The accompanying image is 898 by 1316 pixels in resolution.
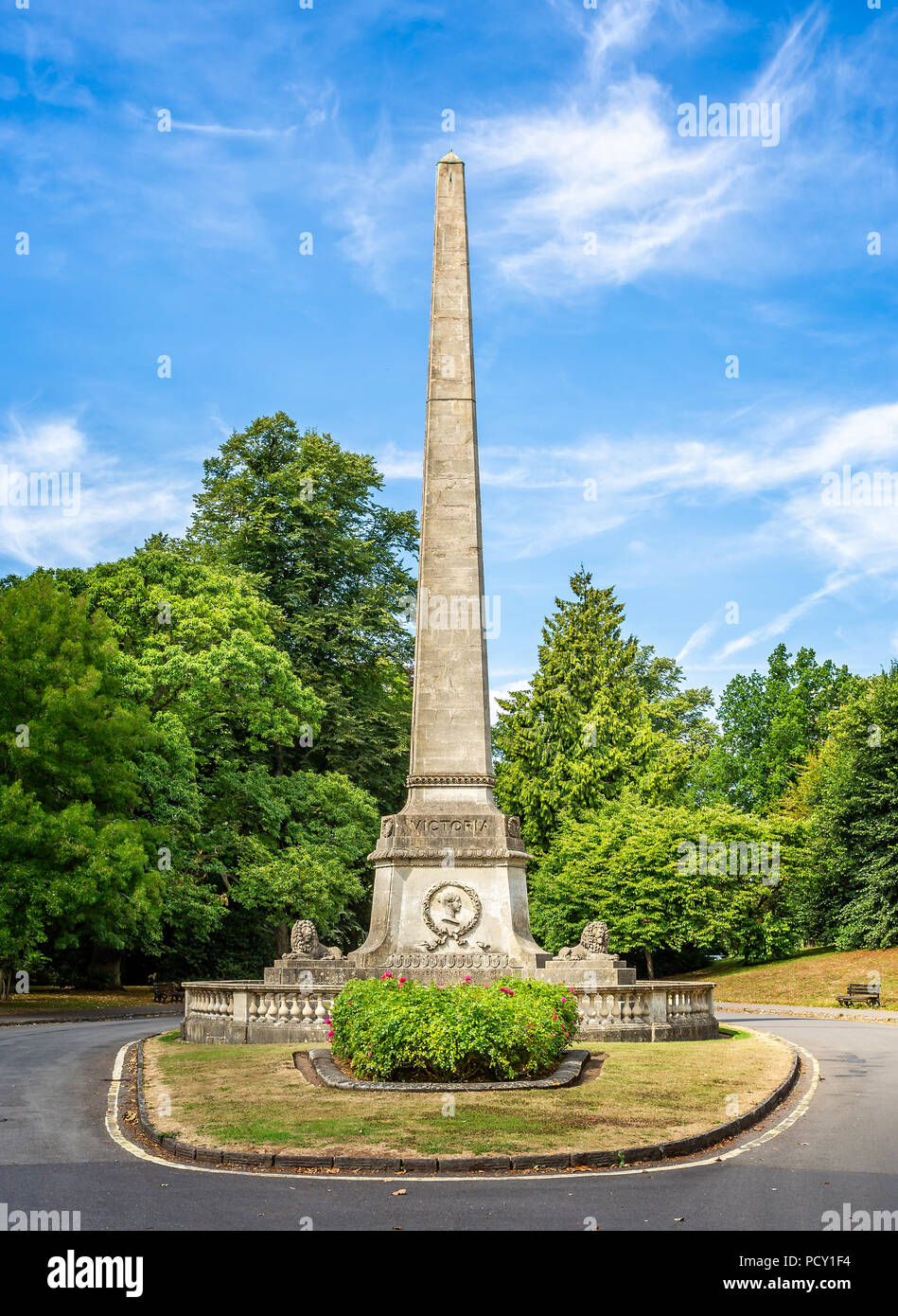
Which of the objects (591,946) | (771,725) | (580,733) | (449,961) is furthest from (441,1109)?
(771,725)

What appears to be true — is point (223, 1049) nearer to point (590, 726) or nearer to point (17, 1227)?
point (17, 1227)

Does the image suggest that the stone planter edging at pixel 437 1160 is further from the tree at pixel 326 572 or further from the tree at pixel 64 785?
the tree at pixel 326 572

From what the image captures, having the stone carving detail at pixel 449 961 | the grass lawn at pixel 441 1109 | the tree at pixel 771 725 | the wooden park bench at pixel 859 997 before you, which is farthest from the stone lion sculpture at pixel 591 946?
the tree at pixel 771 725

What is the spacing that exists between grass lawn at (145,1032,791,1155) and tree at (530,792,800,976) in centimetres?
2612

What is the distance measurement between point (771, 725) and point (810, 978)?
107 feet

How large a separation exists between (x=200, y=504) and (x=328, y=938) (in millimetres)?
18637

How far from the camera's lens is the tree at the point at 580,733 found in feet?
165

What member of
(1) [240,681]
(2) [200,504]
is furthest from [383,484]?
(1) [240,681]

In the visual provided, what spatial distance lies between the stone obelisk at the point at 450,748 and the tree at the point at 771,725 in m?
46.2

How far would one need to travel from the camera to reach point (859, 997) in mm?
34031

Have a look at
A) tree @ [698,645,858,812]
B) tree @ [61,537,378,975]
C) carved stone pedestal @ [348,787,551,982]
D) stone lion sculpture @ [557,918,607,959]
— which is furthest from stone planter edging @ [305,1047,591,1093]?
tree @ [698,645,858,812]

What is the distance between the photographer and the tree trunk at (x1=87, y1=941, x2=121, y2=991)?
38656 mm

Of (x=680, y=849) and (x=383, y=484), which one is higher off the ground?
(x=383, y=484)

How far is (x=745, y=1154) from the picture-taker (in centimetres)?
1025
